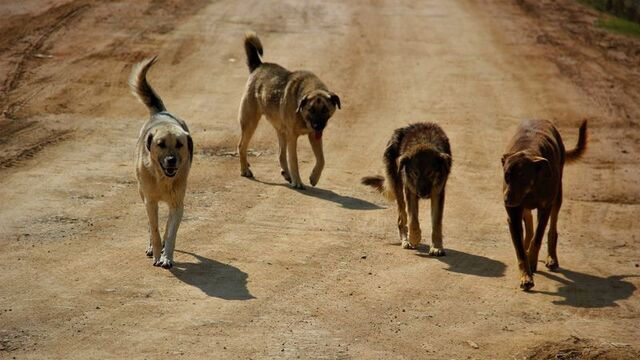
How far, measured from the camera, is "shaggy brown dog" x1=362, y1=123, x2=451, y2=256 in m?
12.1

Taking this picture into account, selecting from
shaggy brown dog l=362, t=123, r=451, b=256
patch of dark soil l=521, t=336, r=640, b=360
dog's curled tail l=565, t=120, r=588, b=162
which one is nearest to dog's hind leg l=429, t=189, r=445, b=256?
shaggy brown dog l=362, t=123, r=451, b=256

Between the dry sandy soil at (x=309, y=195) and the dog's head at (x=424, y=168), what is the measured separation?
79 centimetres

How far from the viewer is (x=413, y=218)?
1228 centimetres

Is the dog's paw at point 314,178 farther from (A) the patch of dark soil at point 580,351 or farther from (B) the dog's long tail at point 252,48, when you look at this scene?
(A) the patch of dark soil at point 580,351

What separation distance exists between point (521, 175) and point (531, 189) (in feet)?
0.68

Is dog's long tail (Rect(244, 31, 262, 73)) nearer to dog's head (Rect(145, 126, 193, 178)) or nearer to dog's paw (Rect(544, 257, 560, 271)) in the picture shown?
dog's head (Rect(145, 126, 193, 178))

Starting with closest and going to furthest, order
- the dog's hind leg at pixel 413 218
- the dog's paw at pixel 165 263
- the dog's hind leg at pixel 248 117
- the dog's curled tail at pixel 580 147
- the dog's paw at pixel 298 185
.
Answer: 1. the dog's paw at pixel 165 263
2. the dog's hind leg at pixel 413 218
3. the dog's curled tail at pixel 580 147
4. the dog's paw at pixel 298 185
5. the dog's hind leg at pixel 248 117

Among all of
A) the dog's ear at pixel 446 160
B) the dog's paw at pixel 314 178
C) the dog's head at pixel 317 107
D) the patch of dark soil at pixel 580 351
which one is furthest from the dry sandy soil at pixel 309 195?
the dog's ear at pixel 446 160

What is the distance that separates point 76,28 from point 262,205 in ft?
40.1

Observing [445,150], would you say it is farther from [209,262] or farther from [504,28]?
[504,28]

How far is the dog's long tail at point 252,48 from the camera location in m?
16.6

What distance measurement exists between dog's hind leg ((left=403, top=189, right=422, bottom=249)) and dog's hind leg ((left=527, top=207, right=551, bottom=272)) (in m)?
1.28

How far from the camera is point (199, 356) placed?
8.78 metres

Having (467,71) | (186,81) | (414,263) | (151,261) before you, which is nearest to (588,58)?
(467,71)
